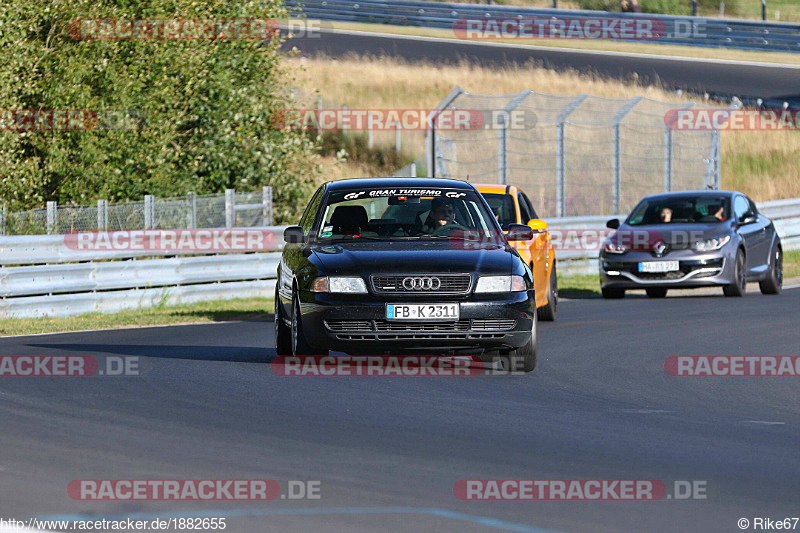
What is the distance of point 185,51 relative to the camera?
2511cm

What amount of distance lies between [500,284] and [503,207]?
611 centimetres

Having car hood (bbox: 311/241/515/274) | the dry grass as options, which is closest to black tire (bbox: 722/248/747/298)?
car hood (bbox: 311/241/515/274)

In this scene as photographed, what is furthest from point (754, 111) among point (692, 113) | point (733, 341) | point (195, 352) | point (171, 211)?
point (195, 352)

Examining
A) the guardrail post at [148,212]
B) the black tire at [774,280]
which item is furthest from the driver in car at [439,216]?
the black tire at [774,280]

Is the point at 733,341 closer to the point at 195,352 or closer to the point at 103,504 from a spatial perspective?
the point at 195,352

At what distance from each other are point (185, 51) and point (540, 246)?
10.5 metres

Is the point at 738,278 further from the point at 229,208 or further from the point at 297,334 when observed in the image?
the point at 297,334

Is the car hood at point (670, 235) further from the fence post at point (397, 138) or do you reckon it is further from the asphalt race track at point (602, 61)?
the asphalt race track at point (602, 61)

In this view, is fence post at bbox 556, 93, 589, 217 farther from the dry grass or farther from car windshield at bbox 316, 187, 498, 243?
car windshield at bbox 316, 187, 498, 243

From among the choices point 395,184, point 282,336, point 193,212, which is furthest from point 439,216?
point 193,212

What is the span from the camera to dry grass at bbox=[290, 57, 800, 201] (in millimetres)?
38719

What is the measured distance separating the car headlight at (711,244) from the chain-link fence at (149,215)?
695 centimetres

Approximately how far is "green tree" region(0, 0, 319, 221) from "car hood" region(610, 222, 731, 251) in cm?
787

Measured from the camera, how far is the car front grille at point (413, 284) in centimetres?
1098
